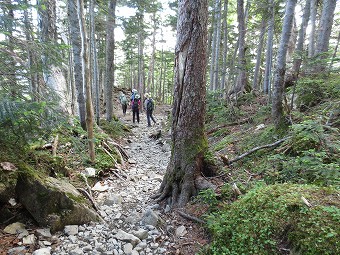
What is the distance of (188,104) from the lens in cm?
421

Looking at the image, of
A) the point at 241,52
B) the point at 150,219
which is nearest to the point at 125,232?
the point at 150,219

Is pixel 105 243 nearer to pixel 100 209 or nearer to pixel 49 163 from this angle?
pixel 100 209

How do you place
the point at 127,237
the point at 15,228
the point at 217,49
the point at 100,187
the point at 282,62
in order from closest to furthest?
the point at 15,228
the point at 127,237
the point at 100,187
the point at 282,62
the point at 217,49

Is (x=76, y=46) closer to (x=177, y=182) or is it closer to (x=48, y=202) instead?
(x=48, y=202)

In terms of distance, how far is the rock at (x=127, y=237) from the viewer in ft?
10.5

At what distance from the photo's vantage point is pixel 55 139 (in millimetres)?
5285

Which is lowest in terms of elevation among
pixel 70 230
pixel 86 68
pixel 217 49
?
pixel 70 230

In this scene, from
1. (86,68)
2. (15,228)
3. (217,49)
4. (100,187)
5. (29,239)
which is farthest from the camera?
(217,49)

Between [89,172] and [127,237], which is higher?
[89,172]

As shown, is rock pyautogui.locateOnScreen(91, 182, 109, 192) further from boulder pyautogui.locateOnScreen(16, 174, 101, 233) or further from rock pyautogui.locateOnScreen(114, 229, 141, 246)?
rock pyautogui.locateOnScreen(114, 229, 141, 246)

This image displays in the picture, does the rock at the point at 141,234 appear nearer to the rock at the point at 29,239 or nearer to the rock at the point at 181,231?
the rock at the point at 181,231

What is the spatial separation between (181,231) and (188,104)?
2.28 m

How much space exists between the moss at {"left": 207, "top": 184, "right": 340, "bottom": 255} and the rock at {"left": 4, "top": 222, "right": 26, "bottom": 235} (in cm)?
268

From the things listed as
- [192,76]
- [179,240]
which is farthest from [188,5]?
[179,240]
